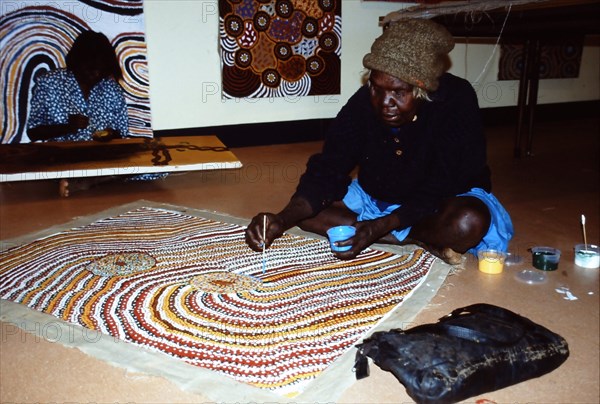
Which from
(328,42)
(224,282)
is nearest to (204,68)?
(328,42)

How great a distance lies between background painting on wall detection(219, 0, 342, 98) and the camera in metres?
3.95

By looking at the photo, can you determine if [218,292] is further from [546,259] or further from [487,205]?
[546,259]

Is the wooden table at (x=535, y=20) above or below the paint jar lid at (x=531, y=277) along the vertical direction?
above

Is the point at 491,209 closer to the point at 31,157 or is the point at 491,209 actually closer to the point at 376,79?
the point at 376,79

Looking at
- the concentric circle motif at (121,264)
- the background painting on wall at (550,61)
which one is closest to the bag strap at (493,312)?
the concentric circle motif at (121,264)

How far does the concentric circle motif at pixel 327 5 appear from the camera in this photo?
13.8ft

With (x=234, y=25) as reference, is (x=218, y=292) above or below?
below

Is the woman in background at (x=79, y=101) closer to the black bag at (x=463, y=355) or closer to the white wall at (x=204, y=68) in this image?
the white wall at (x=204, y=68)

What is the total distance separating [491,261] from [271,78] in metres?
2.82

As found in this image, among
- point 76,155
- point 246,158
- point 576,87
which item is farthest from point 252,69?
point 576,87

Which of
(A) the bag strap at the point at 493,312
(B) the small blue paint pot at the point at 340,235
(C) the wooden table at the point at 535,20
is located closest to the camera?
(A) the bag strap at the point at 493,312

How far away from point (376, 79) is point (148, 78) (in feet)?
8.87

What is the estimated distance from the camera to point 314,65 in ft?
14.1

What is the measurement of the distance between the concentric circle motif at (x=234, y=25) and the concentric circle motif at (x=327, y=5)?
72cm
